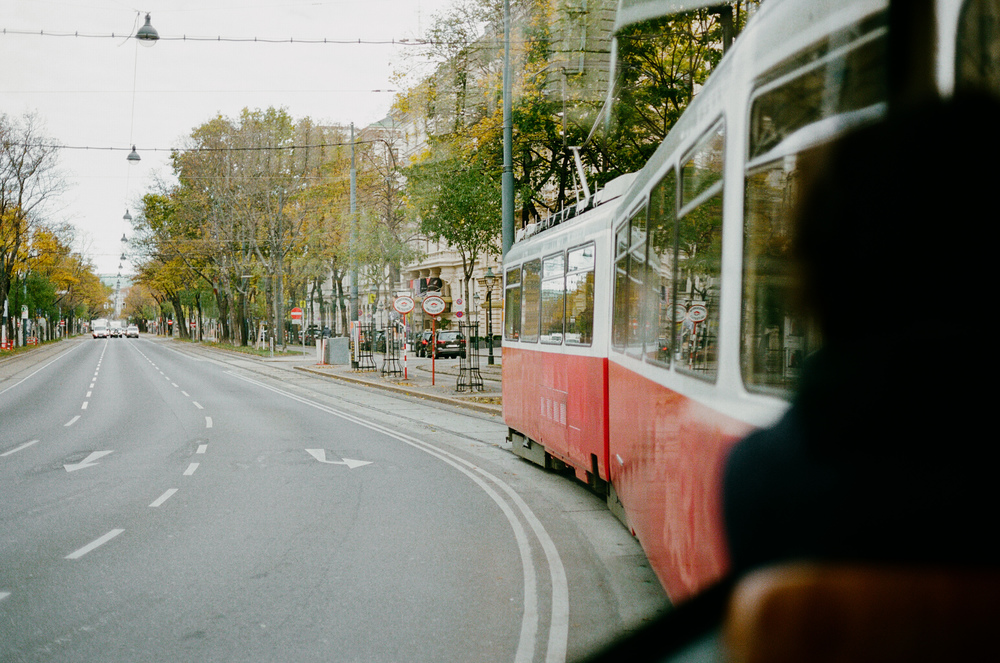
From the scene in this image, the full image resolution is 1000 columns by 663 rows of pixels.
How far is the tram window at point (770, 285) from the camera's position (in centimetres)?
248

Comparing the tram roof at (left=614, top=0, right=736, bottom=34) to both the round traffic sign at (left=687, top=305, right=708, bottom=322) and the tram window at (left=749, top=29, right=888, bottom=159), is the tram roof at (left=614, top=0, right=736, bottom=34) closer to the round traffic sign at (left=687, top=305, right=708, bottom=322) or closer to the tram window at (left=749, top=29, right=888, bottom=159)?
the round traffic sign at (left=687, top=305, right=708, bottom=322)

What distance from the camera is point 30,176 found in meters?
49.7

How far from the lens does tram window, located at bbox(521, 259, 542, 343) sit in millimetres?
11125

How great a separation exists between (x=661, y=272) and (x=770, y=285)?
2376 millimetres

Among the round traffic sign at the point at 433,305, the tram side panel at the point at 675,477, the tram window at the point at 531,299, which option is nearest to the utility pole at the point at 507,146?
the round traffic sign at the point at 433,305

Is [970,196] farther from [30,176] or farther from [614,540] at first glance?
[30,176]

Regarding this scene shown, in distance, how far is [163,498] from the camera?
956 cm

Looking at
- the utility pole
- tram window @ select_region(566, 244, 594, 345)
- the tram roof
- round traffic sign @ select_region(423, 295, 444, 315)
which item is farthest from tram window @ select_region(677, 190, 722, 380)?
round traffic sign @ select_region(423, 295, 444, 315)

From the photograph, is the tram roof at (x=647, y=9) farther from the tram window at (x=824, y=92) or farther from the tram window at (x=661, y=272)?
the tram window at (x=824, y=92)

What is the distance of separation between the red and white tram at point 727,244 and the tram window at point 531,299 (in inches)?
131

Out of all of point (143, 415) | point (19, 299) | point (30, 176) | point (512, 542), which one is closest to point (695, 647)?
point (512, 542)

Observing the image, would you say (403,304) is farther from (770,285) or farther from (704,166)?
(770,285)

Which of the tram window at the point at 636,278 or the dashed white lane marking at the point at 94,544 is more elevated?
the tram window at the point at 636,278

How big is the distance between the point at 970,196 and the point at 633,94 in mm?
17037
